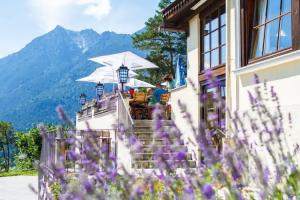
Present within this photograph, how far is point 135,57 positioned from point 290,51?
10912mm

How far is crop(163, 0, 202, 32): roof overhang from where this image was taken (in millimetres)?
12086

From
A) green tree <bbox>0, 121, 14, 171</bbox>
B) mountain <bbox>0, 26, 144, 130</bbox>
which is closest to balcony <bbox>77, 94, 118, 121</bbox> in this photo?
green tree <bbox>0, 121, 14, 171</bbox>

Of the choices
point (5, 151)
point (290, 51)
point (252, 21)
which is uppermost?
point (252, 21)

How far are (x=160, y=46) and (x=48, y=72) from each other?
432 ft

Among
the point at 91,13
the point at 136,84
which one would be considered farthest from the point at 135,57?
the point at 91,13

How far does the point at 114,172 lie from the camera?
8.32ft

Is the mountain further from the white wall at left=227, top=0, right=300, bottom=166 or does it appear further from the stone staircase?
the white wall at left=227, top=0, right=300, bottom=166

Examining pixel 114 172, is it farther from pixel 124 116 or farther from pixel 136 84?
pixel 136 84

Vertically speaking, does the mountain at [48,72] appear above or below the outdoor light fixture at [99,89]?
above

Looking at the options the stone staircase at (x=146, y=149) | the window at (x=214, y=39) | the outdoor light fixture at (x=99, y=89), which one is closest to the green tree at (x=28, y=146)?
the outdoor light fixture at (x=99, y=89)

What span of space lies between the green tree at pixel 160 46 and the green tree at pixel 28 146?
11283 millimetres

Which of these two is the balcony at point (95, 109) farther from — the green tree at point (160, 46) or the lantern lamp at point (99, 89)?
the green tree at point (160, 46)

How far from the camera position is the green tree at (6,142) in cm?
2775

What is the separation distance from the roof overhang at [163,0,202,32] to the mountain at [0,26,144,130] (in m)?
97.7
